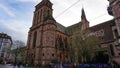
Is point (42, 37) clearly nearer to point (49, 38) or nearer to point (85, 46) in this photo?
point (49, 38)

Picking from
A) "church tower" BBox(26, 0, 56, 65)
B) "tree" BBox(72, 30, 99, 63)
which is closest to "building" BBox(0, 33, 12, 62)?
"church tower" BBox(26, 0, 56, 65)

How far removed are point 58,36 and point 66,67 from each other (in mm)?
19060

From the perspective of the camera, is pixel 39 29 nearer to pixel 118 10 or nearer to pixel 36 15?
pixel 36 15

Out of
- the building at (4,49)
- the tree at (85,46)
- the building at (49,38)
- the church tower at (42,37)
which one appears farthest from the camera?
the building at (4,49)

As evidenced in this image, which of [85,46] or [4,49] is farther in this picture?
[4,49]

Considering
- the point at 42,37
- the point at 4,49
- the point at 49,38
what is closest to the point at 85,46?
the point at 49,38

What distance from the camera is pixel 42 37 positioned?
1665 inches

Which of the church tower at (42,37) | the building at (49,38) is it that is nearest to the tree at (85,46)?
the building at (49,38)

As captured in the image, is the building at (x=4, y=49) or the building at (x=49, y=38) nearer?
the building at (x=49, y=38)

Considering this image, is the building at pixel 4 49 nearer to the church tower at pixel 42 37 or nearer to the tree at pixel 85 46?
the church tower at pixel 42 37

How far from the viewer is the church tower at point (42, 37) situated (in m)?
38.7

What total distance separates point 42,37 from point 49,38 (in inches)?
139

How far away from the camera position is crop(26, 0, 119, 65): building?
37.1 meters

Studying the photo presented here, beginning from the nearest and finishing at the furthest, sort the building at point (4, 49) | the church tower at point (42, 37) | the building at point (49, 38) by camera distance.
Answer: the building at point (49, 38) < the church tower at point (42, 37) < the building at point (4, 49)
